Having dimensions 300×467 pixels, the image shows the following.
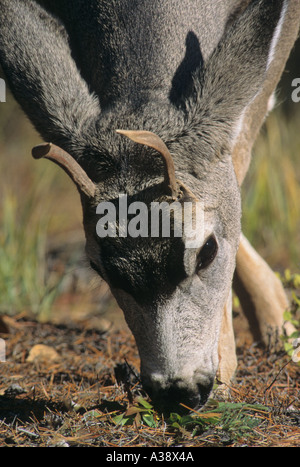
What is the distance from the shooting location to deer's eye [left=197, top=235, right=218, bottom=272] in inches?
140

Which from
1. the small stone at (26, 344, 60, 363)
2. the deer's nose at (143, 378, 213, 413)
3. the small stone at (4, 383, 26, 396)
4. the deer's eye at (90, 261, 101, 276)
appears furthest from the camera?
the small stone at (26, 344, 60, 363)

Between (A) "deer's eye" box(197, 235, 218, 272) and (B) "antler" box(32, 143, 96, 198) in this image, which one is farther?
(A) "deer's eye" box(197, 235, 218, 272)

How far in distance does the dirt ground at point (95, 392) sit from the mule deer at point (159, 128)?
0.83 feet

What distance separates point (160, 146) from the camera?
3.15m

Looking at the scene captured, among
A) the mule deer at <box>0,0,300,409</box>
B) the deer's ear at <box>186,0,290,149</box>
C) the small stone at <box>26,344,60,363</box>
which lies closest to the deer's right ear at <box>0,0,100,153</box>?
the mule deer at <box>0,0,300,409</box>

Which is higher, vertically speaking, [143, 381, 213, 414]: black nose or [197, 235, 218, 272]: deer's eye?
[197, 235, 218, 272]: deer's eye

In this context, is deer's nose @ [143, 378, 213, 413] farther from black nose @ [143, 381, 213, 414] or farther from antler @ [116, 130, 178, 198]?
antler @ [116, 130, 178, 198]

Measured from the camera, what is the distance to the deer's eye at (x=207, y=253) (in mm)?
3545

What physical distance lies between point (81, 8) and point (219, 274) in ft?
6.71

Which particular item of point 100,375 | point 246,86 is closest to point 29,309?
point 100,375

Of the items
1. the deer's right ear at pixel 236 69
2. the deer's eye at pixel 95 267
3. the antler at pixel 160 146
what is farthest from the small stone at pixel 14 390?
the deer's right ear at pixel 236 69

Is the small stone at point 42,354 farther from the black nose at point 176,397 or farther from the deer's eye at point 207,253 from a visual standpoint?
the deer's eye at point 207,253

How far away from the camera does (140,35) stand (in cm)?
409
